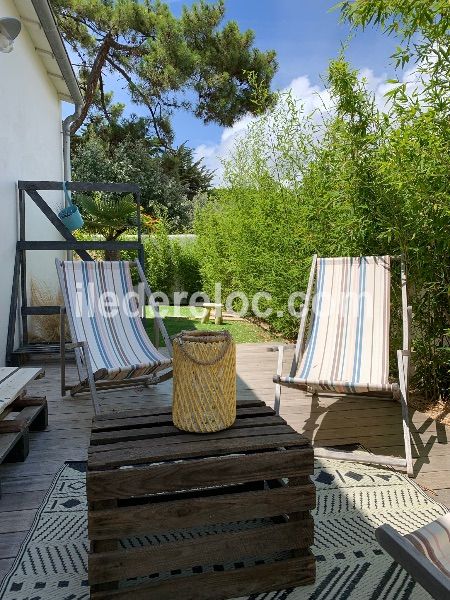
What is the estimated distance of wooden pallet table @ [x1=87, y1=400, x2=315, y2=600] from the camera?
1.59 metres

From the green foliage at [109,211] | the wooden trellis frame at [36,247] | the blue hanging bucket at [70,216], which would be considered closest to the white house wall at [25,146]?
the wooden trellis frame at [36,247]

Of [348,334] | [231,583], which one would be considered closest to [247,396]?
[348,334]

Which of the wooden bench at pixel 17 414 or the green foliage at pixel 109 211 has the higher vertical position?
the green foliage at pixel 109 211

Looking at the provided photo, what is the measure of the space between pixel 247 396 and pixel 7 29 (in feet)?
10.5

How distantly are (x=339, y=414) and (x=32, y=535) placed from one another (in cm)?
223

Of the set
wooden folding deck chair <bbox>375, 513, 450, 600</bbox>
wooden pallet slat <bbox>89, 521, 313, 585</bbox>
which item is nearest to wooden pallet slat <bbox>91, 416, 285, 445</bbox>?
wooden pallet slat <bbox>89, 521, 313, 585</bbox>

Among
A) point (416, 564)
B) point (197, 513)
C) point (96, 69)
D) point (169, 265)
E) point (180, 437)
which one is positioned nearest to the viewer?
point (416, 564)

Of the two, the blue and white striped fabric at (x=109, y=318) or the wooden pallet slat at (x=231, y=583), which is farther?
the blue and white striped fabric at (x=109, y=318)

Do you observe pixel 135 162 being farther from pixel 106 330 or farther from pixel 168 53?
pixel 106 330

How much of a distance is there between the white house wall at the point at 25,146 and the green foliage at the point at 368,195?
275 cm

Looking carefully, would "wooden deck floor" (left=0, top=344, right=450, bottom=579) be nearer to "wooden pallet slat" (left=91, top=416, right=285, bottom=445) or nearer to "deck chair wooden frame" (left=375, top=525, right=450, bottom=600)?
"wooden pallet slat" (left=91, top=416, right=285, bottom=445)

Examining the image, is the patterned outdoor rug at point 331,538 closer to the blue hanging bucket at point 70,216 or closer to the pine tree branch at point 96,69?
the blue hanging bucket at point 70,216

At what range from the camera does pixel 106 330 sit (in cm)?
398

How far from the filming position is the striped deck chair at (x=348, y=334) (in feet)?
9.86
